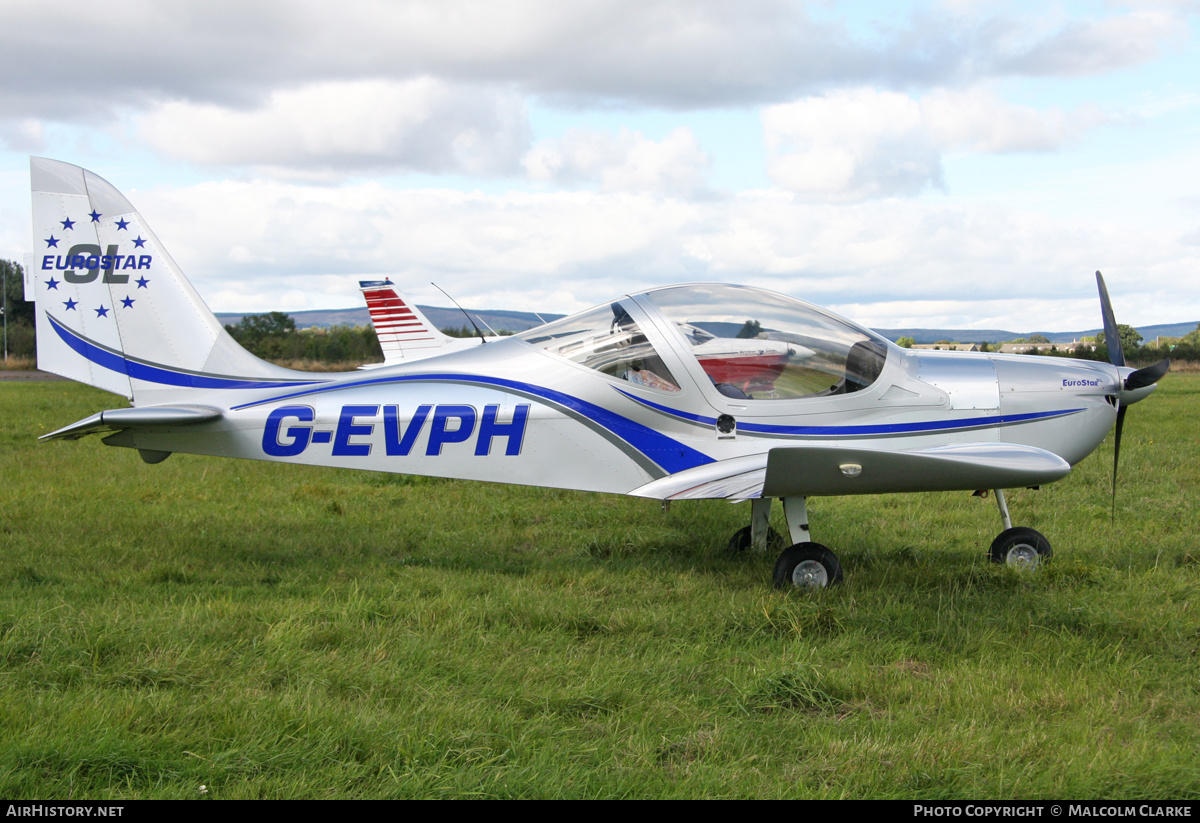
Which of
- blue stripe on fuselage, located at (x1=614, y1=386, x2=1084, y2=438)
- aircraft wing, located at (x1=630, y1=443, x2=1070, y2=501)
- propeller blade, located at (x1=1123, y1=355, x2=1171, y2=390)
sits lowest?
aircraft wing, located at (x1=630, y1=443, x2=1070, y2=501)

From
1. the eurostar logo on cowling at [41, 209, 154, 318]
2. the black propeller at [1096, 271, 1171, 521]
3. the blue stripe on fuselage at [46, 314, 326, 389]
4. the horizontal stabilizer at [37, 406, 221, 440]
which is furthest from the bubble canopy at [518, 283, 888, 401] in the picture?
the eurostar logo on cowling at [41, 209, 154, 318]

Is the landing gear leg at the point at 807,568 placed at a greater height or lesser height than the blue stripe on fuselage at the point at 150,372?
lesser

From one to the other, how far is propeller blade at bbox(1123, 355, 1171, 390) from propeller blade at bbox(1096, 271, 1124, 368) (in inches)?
13.0

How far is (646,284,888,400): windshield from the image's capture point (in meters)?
6.06

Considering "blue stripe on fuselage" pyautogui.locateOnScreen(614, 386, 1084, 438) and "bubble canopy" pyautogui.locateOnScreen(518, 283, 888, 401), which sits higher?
"bubble canopy" pyautogui.locateOnScreen(518, 283, 888, 401)

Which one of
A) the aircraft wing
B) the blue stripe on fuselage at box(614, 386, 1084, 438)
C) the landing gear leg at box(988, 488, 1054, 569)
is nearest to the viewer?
the aircraft wing

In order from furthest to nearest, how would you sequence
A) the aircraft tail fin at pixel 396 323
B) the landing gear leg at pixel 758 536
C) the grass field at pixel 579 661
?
1. the aircraft tail fin at pixel 396 323
2. the landing gear leg at pixel 758 536
3. the grass field at pixel 579 661

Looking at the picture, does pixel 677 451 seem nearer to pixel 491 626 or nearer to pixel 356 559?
pixel 491 626

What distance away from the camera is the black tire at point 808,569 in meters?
5.56

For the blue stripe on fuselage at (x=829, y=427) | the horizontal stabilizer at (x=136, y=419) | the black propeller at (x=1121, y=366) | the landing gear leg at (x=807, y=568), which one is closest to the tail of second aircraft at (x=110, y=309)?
the horizontal stabilizer at (x=136, y=419)

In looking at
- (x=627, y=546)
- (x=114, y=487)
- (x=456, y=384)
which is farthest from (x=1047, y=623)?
(x=114, y=487)

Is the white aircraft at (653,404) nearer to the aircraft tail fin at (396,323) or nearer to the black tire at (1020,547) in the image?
the black tire at (1020,547)

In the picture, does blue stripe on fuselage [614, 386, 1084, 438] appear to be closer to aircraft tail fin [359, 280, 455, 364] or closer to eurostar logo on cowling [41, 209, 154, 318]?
eurostar logo on cowling [41, 209, 154, 318]

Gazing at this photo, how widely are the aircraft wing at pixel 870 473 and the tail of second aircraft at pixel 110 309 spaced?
3.46 m
